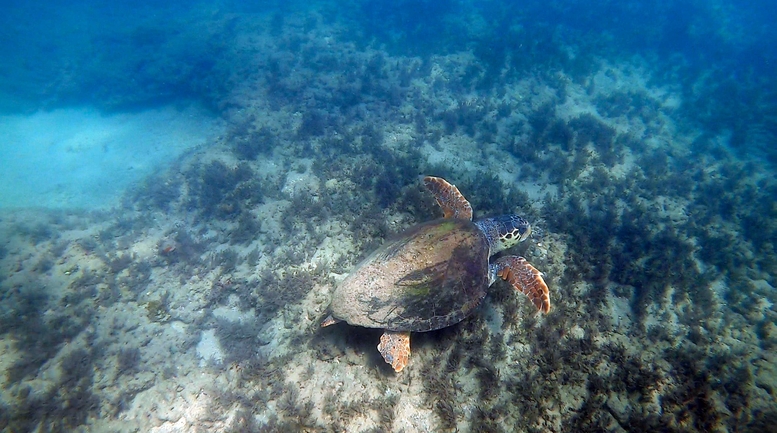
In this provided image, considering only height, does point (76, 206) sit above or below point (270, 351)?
below

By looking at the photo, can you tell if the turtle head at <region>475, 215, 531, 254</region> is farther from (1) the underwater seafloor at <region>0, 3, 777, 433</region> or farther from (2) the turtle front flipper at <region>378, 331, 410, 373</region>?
(2) the turtle front flipper at <region>378, 331, 410, 373</region>

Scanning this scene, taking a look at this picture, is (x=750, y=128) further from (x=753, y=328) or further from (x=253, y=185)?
(x=253, y=185)

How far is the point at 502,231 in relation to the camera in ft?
15.2

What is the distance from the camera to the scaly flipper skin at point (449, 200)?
5.00 m

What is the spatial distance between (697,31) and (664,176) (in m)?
18.4

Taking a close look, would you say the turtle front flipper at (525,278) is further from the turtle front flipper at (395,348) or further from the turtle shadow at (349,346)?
the turtle shadow at (349,346)

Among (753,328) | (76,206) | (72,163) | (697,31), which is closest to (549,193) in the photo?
(753,328)

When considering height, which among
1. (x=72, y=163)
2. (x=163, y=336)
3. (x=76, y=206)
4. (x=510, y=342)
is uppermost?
(x=510, y=342)

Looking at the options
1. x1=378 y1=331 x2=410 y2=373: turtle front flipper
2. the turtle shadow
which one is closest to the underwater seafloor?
the turtle shadow

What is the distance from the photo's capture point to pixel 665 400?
12.1 feet

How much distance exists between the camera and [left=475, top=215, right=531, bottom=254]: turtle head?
181 inches

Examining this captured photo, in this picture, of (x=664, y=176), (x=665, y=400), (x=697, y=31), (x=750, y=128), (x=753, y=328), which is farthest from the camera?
(x=697, y=31)

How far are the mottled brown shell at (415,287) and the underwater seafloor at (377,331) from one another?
701 mm

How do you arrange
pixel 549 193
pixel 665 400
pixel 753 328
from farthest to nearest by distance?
pixel 549 193 < pixel 753 328 < pixel 665 400
